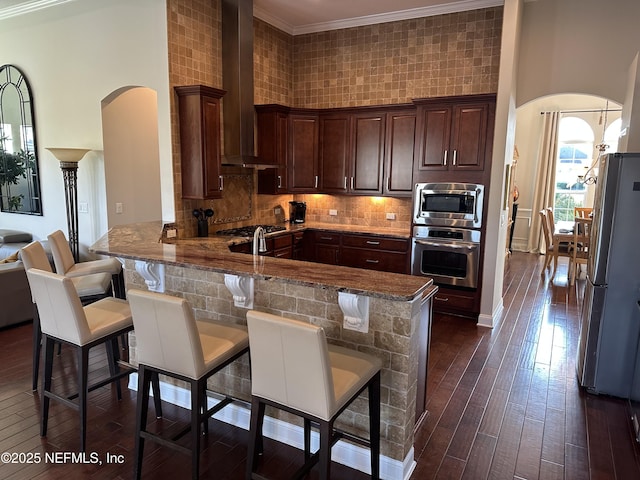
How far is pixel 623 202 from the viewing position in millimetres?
2957

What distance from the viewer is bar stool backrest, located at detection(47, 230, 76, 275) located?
3549 mm

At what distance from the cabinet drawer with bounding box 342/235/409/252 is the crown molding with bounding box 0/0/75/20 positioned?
4.11 m

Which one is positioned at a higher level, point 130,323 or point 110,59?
point 110,59

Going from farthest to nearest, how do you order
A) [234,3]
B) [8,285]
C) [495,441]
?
1. [234,3]
2. [8,285]
3. [495,441]

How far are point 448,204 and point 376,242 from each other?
0.99 meters

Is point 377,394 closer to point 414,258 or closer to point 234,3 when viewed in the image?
point 414,258

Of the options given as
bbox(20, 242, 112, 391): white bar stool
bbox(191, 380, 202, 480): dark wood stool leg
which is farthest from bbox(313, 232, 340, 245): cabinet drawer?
bbox(191, 380, 202, 480): dark wood stool leg

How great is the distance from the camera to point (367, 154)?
543cm

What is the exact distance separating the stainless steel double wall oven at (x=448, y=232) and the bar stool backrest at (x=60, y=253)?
3.58 metres

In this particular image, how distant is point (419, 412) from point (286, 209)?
3974mm

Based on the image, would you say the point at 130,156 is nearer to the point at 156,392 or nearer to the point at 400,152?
the point at 400,152

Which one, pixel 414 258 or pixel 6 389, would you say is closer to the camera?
pixel 6 389

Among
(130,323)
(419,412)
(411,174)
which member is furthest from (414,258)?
(130,323)

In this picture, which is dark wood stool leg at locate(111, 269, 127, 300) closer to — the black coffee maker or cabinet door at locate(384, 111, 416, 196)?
the black coffee maker
